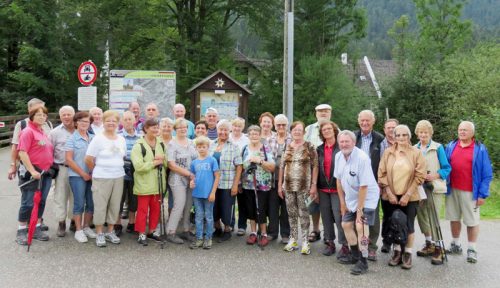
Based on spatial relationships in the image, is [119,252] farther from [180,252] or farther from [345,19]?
[345,19]

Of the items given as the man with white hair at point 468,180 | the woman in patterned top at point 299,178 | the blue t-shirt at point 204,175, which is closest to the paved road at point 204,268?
the woman in patterned top at point 299,178

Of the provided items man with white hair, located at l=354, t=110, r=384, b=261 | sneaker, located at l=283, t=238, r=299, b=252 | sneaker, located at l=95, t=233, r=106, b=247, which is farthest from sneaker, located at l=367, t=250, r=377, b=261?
sneaker, located at l=95, t=233, r=106, b=247

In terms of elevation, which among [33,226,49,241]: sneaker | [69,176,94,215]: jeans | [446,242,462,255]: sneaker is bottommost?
[446,242,462,255]: sneaker

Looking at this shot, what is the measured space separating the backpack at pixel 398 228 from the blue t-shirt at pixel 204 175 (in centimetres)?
231

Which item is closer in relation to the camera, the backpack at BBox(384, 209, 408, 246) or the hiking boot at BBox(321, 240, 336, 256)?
the backpack at BBox(384, 209, 408, 246)

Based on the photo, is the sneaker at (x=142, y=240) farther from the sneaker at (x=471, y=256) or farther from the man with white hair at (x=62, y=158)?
the sneaker at (x=471, y=256)

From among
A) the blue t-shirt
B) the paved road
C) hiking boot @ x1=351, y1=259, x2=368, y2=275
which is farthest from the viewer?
the blue t-shirt

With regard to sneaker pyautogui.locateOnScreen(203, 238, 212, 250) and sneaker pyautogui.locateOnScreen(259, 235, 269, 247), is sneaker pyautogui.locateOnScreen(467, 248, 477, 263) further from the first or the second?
sneaker pyautogui.locateOnScreen(203, 238, 212, 250)

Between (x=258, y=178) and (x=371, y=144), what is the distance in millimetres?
1547

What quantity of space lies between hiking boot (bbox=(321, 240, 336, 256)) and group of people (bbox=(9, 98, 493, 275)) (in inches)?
0.5

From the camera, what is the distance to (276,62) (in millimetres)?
24219

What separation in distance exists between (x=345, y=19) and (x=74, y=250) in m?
22.2

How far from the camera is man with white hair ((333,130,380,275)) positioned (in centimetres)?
544

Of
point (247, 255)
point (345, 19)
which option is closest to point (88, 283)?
point (247, 255)
